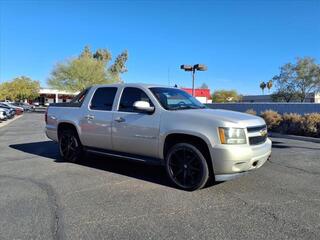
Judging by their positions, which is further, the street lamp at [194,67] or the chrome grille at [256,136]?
the street lamp at [194,67]

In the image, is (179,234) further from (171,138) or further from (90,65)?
(90,65)

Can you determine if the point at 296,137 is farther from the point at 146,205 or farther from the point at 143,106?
the point at 146,205

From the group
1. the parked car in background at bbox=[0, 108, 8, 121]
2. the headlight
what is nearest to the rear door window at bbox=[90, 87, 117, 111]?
the headlight

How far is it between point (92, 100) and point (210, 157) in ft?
10.9

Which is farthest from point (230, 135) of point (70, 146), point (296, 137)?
point (296, 137)

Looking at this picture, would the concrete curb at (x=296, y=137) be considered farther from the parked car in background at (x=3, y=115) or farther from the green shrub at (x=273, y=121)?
the parked car in background at (x=3, y=115)

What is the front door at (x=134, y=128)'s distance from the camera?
6.14 m

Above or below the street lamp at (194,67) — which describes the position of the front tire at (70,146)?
below

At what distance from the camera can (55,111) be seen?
27.6 ft

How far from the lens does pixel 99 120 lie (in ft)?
23.4

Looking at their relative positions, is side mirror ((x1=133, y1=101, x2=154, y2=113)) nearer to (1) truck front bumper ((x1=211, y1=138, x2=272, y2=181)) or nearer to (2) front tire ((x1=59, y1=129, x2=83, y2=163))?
(1) truck front bumper ((x1=211, y1=138, x2=272, y2=181))

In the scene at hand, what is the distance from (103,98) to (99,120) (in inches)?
20.7

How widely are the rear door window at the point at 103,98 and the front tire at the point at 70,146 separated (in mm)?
959

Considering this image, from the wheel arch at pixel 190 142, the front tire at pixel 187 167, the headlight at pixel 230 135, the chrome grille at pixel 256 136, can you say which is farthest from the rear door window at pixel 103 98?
the chrome grille at pixel 256 136
